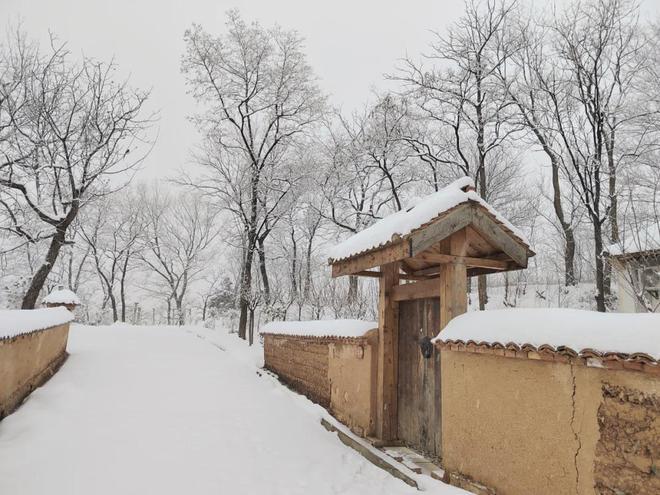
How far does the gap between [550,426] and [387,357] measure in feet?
10.2

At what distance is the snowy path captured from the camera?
4.46m

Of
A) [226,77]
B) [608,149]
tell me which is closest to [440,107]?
[608,149]

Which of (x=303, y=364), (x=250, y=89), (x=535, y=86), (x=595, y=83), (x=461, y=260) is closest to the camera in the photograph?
(x=461, y=260)

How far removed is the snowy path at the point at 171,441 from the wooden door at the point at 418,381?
0.81 metres

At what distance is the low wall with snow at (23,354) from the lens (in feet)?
18.0

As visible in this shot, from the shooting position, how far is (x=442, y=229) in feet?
17.3

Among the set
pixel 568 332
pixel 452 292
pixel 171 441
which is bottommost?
pixel 171 441

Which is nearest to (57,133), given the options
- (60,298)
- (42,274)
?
(42,274)

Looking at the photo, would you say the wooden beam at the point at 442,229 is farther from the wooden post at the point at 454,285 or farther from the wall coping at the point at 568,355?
the wall coping at the point at 568,355

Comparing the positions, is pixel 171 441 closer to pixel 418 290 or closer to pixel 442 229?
pixel 418 290

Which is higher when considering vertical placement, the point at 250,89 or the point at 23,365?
the point at 250,89

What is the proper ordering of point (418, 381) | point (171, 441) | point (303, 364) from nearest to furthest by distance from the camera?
point (171, 441) → point (418, 381) → point (303, 364)

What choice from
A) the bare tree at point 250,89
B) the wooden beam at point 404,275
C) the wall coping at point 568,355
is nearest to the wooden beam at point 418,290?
the wooden beam at point 404,275

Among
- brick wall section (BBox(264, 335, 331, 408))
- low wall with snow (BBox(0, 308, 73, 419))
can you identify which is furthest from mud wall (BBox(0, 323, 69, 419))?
brick wall section (BBox(264, 335, 331, 408))
